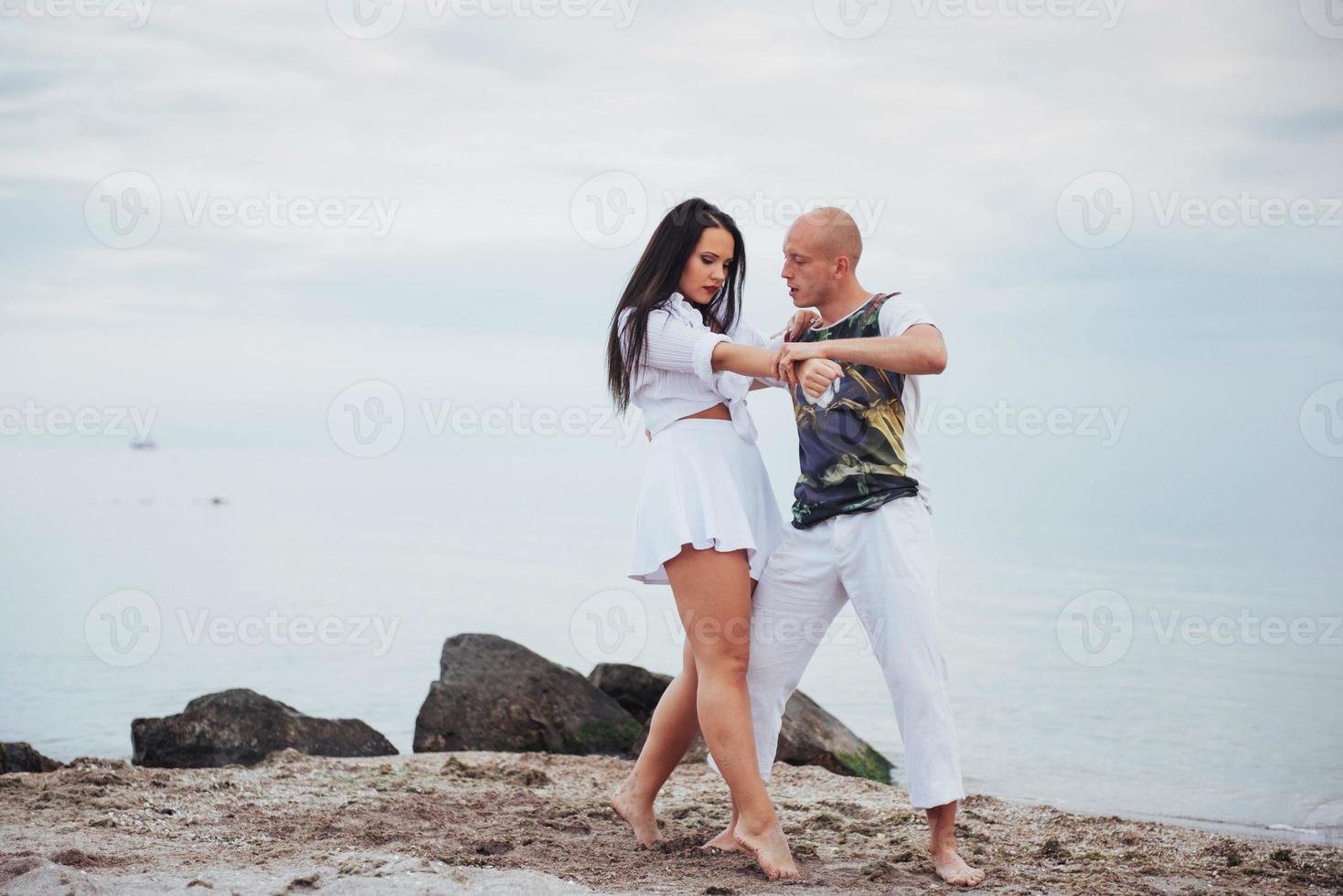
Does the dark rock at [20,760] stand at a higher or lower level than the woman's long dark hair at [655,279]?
lower

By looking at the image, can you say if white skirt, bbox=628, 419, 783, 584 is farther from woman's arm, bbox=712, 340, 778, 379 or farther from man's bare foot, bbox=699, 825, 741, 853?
man's bare foot, bbox=699, 825, 741, 853

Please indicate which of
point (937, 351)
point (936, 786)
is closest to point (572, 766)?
point (936, 786)

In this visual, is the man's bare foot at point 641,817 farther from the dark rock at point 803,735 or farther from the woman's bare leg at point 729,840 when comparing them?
the dark rock at point 803,735

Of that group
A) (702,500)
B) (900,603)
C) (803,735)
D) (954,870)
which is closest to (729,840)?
(954,870)

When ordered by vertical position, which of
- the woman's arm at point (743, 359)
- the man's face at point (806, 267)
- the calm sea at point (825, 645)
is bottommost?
the calm sea at point (825, 645)

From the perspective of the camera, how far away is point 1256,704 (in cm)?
1092

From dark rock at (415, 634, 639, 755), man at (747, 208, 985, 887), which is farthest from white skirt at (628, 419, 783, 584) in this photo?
dark rock at (415, 634, 639, 755)

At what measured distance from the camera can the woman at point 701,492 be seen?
13.7 ft

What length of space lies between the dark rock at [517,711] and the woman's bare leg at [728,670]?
10.5ft

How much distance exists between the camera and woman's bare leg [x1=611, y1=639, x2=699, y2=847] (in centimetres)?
452

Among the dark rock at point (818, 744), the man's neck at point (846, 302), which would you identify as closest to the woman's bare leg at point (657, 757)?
the man's neck at point (846, 302)

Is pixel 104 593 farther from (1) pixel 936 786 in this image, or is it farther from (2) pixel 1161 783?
(1) pixel 936 786

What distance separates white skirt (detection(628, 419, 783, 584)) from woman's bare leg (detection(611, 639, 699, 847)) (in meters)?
0.48

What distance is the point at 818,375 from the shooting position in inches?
153
